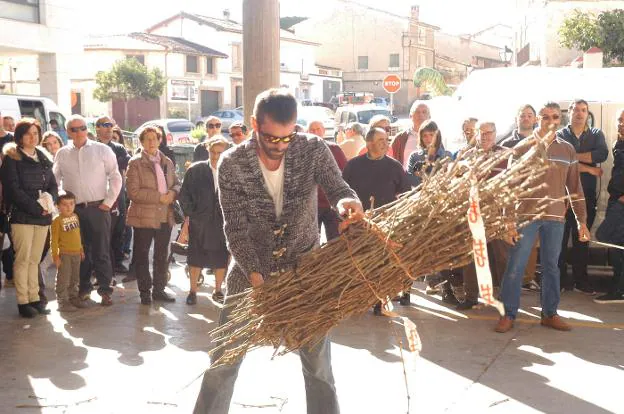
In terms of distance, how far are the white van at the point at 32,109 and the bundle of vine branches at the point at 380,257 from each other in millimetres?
15857

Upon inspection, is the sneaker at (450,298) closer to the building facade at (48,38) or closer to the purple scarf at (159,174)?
the purple scarf at (159,174)

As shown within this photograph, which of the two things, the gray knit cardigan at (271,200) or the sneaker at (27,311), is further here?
the sneaker at (27,311)

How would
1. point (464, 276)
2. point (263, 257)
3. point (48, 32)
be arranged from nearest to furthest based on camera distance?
point (263, 257) → point (464, 276) → point (48, 32)

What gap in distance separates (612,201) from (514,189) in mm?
5260

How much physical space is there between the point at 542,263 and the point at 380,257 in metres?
3.96

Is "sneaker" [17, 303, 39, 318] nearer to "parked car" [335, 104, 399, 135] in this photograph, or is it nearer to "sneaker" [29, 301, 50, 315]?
"sneaker" [29, 301, 50, 315]

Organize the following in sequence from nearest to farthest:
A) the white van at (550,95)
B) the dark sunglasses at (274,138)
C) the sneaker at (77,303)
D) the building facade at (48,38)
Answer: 1. the dark sunglasses at (274,138)
2. the sneaker at (77,303)
3. the white van at (550,95)
4. the building facade at (48,38)

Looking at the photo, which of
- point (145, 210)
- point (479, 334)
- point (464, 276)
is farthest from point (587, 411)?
point (145, 210)

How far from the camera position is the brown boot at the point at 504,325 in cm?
758

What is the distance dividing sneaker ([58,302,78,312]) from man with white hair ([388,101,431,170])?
417 centimetres

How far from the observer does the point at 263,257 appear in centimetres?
437

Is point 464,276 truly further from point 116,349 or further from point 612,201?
point 116,349

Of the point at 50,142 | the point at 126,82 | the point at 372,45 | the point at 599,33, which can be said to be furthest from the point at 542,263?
the point at 372,45

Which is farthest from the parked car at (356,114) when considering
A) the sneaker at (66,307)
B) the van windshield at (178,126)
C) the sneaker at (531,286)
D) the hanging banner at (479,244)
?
the hanging banner at (479,244)
